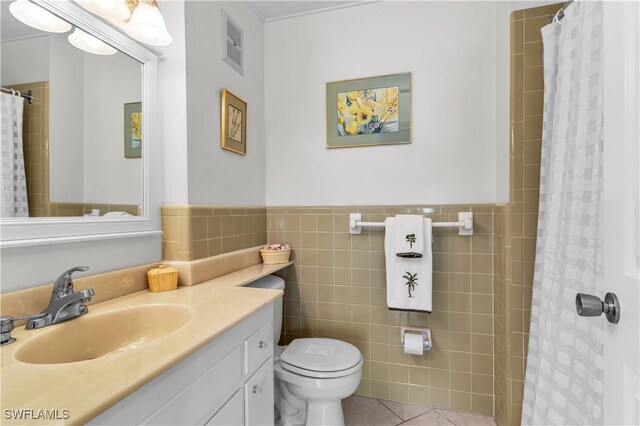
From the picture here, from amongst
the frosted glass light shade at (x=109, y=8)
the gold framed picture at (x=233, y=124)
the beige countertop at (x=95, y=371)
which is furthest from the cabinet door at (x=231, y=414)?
the frosted glass light shade at (x=109, y=8)

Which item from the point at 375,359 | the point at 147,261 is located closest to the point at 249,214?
the point at 147,261

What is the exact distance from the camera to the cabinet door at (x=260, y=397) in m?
1.02

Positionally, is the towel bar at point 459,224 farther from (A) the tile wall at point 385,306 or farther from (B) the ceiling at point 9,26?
(B) the ceiling at point 9,26

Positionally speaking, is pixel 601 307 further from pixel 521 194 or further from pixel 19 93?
pixel 19 93

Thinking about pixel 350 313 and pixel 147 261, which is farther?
pixel 350 313

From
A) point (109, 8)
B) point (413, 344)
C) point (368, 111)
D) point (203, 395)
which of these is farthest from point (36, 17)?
point (413, 344)

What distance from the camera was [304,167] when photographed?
6.56 feet

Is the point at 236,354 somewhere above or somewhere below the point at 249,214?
below

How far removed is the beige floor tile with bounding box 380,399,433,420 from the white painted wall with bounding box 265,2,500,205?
4.00 feet

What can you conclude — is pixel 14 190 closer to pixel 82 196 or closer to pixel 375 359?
pixel 82 196

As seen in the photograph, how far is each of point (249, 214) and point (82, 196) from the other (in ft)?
2.88

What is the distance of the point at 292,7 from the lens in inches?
75.7

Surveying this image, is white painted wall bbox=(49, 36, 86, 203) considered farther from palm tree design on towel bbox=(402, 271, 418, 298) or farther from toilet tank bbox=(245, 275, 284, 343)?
palm tree design on towel bbox=(402, 271, 418, 298)

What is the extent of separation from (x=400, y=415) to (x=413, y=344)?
0.43 meters
